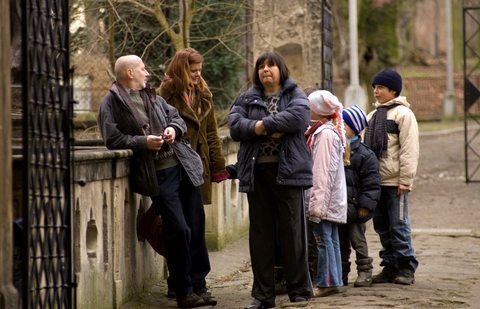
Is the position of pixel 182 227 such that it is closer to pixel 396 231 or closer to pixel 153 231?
pixel 153 231

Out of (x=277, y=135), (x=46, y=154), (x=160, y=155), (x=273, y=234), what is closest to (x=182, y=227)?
(x=160, y=155)

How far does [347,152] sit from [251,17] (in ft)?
21.0

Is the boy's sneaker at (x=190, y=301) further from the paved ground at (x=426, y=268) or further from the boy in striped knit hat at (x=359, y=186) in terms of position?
the boy in striped knit hat at (x=359, y=186)

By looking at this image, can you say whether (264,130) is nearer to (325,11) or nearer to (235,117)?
(235,117)

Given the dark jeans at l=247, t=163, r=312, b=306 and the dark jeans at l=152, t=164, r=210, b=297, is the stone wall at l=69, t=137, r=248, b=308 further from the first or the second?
the dark jeans at l=247, t=163, r=312, b=306

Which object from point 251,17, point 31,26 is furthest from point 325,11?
point 31,26

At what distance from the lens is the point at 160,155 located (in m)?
10.7

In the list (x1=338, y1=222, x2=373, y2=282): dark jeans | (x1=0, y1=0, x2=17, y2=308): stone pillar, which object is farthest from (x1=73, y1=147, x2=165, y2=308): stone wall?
(x1=338, y1=222, x2=373, y2=282): dark jeans

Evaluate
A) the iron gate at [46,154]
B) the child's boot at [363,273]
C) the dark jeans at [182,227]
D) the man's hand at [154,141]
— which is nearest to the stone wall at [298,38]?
the child's boot at [363,273]

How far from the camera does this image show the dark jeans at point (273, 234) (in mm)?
10578

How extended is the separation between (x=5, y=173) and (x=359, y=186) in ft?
14.1

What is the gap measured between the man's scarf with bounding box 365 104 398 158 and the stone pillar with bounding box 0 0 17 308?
4.56 metres

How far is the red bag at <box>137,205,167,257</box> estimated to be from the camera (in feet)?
36.2

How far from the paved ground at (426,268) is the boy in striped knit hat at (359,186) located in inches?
10.9
